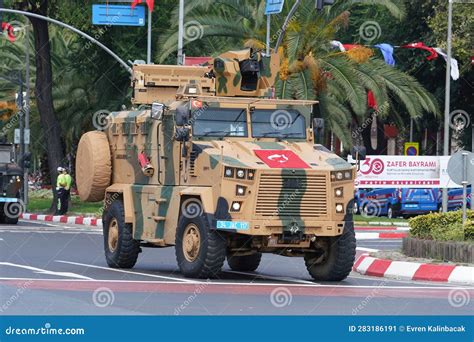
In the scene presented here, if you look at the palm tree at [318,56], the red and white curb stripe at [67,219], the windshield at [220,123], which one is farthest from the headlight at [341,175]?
the red and white curb stripe at [67,219]

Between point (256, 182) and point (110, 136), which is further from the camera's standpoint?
point (110, 136)

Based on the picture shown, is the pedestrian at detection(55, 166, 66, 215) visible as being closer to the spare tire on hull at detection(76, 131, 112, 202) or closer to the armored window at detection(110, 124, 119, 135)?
the spare tire on hull at detection(76, 131, 112, 202)

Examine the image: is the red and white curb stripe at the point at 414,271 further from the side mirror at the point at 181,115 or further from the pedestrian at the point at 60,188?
the pedestrian at the point at 60,188

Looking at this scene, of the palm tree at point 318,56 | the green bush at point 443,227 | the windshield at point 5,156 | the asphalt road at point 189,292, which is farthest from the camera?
the windshield at point 5,156

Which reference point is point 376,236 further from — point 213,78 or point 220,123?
point 220,123

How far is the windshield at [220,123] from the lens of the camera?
20688 mm

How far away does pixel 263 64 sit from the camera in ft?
74.3

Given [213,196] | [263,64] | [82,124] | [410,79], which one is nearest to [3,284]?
[213,196]

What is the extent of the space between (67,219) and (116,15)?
896 cm

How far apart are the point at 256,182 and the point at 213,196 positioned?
70 centimetres

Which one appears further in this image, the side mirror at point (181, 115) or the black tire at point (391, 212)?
the black tire at point (391, 212)

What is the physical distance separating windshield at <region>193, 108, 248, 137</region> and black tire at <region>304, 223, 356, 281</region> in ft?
7.06

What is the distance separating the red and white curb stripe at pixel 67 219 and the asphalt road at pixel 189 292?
16.1 meters

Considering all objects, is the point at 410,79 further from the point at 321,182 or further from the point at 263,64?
the point at 321,182
